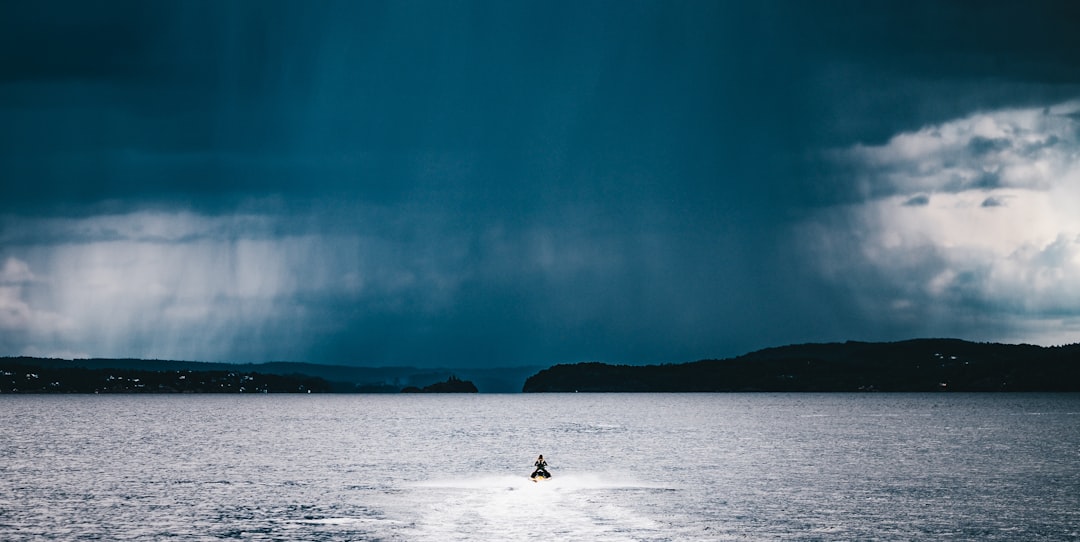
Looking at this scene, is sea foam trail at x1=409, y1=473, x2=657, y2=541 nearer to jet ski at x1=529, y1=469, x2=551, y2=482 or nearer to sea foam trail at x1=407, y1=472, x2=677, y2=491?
sea foam trail at x1=407, y1=472, x2=677, y2=491

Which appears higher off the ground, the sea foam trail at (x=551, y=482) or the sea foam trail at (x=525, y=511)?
the sea foam trail at (x=551, y=482)

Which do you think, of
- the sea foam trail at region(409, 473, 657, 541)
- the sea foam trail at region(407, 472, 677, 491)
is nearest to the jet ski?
the sea foam trail at region(407, 472, 677, 491)

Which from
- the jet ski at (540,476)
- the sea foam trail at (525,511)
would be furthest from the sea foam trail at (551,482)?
the jet ski at (540,476)

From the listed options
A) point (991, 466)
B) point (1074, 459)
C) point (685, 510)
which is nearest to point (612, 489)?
point (685, 510)

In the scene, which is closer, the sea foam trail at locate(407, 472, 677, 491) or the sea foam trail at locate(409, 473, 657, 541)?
the sea foam trail at locate(409, 473, 657, 541)

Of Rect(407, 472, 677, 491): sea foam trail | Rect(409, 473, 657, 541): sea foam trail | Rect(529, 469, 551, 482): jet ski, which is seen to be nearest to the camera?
Rect(409, 473, 657, 541): sea foam trail

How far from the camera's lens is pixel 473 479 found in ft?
368

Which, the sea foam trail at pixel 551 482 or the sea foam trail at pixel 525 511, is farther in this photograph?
the sea foam trail at pixel 551 482

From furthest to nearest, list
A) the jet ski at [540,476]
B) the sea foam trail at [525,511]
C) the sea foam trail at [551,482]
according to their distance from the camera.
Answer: the jet ski at [540,476]
the sea foam trail at [551,482]
the sea foam trail at [525,511]

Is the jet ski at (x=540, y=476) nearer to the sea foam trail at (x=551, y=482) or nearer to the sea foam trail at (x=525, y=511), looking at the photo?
the sea foam trail at (x=551, y=482)

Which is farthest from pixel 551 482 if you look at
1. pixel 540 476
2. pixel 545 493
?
pixel 545 493

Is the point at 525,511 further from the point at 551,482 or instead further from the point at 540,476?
the point at 540,476

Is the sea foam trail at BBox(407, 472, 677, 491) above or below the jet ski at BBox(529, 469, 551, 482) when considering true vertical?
below

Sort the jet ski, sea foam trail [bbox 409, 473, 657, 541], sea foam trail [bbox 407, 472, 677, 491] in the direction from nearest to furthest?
sea foam trail [bbox 409, 473, 657, 541]
sea foam trail [bbox 407, 472, 677, 491]
the jet ski
